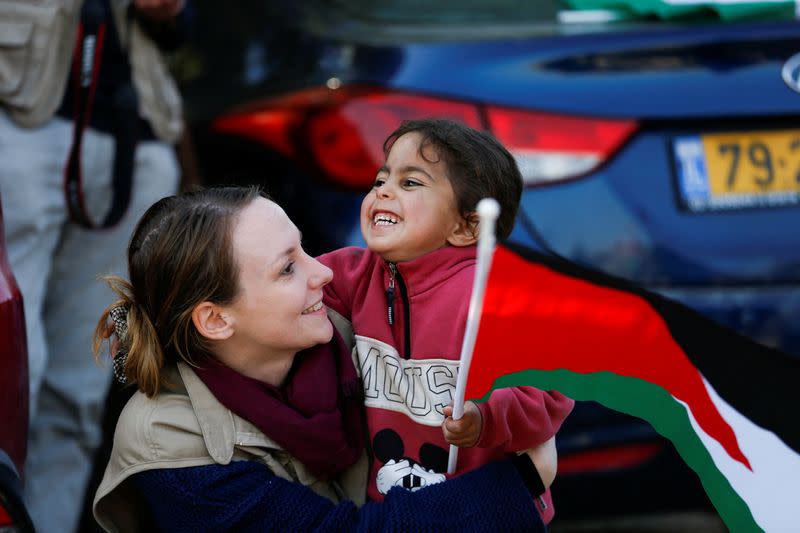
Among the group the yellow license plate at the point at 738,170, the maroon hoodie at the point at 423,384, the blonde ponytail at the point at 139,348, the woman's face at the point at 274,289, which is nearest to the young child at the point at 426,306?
the maroon hoodie at the point at 423,384

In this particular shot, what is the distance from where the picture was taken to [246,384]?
1854 millimetres

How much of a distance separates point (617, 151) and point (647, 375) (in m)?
1.16

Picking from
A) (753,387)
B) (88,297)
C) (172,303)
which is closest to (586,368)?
(753,387)

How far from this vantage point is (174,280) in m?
1.86

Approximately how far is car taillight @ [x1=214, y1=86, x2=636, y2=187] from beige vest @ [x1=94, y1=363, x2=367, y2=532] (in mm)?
1090

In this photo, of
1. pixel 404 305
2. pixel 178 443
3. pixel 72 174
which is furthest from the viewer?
pixel 72 174

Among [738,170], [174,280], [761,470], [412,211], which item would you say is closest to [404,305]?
[412,211]

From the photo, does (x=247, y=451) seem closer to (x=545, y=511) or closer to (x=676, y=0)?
(x=545, y=511)

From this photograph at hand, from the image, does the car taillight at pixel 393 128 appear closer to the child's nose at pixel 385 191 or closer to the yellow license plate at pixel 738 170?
the yellow license plate at pixel 738 170

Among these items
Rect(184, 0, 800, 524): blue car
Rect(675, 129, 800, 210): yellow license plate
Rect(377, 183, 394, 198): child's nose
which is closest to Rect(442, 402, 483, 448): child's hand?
Rect(377, 183, 394, 198): child's nose

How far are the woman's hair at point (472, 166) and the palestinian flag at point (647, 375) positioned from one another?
7.5 inches

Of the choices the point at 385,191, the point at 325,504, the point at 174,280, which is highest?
the point at 385,191

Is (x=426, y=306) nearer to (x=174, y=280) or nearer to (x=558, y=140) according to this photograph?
(x=174, y=280)

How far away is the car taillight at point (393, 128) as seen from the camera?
2.78 meters
